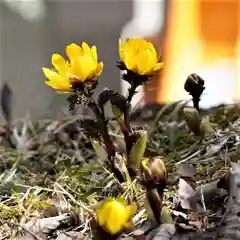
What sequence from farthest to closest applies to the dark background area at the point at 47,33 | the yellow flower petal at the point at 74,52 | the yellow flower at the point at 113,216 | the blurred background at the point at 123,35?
the dark background area at the point at 47,33 < the blurred background at the point at 123,35 < the yellow flower petal at the point at 74,52 < the yellow flower at the point at 113,216

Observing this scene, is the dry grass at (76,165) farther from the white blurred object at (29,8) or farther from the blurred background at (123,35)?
the white blurred object at (29,8)

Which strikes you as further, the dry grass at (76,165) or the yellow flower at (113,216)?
the dry grass at (76,165)

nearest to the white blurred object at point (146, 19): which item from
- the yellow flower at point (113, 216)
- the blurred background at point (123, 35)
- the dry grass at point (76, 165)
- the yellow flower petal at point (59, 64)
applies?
the blurred background at point (123, 35)

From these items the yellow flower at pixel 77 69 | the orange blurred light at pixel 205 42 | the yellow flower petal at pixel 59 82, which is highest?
the yellow flower at pixel 77 69

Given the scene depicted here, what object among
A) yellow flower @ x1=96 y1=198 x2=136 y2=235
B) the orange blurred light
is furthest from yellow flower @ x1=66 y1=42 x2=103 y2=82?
the orange blurred light

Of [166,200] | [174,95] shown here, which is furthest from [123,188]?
[174,95]

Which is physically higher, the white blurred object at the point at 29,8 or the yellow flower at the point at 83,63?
the yellow flower at the point at 83,63
